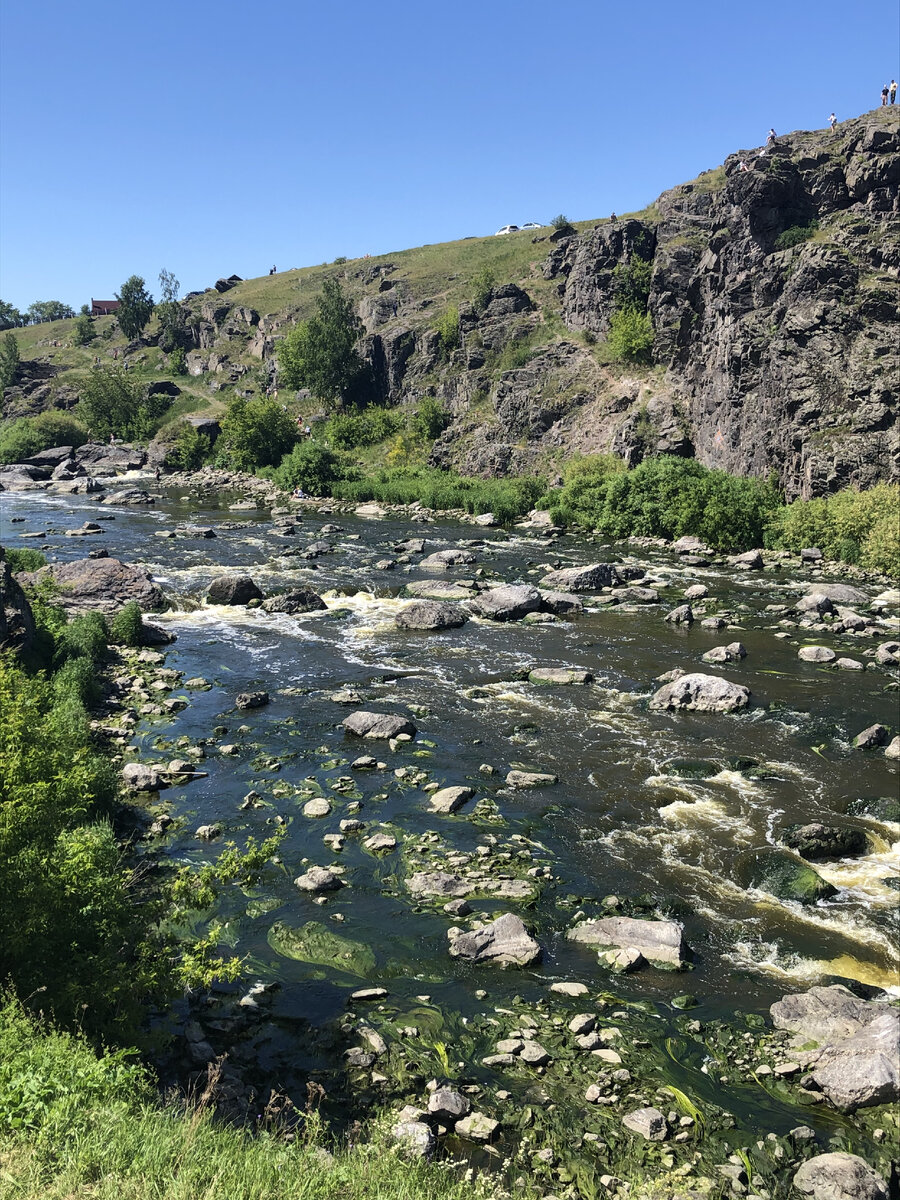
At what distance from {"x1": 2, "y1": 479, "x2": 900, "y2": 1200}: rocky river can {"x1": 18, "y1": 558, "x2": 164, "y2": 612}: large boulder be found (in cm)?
67

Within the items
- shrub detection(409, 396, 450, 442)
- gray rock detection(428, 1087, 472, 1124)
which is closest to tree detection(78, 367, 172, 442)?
shrub detection(409, 396, 450, 442)

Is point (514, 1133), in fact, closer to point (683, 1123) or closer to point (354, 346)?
point (683, 1123)

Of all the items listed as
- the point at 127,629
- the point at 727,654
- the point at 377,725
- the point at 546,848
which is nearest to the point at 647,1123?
the point at 546,848

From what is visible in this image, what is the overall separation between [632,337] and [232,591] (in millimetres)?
62376

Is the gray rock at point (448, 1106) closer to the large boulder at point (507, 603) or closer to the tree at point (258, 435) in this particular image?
the large boulder at point (507, 603)

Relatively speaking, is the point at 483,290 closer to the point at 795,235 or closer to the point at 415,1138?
the point at 795,235

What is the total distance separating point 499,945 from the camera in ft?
49.8

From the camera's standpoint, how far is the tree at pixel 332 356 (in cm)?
11788

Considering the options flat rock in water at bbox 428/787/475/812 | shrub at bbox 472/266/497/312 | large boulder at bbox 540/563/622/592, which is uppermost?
shrub at bbox 472/266/497/312

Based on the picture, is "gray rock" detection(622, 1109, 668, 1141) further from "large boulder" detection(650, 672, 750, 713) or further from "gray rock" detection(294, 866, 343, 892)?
"large boulder" detection(650, 672, 750, 713)

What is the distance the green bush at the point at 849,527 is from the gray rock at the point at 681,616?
659 inches

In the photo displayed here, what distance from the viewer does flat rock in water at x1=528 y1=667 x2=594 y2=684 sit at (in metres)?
30.8

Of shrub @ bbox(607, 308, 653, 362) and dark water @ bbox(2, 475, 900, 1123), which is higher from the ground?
shrub @ bbox(607, 308, 653, 362)

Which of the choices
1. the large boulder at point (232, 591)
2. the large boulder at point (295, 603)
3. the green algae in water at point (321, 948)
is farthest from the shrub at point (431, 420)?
the green algae in water at point (321, 948)
